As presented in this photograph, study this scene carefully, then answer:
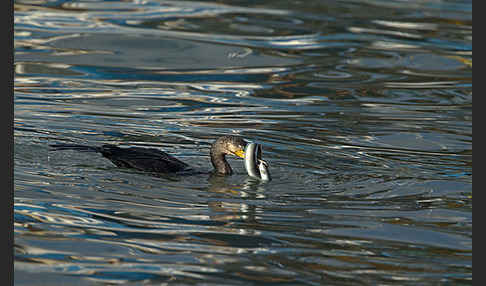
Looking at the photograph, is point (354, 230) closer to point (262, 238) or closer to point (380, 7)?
point (262, 238)

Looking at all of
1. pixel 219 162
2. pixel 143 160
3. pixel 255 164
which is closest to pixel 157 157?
pixel 143 160

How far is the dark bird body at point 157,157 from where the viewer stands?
915 cm

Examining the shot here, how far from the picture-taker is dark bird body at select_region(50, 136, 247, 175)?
9.15m

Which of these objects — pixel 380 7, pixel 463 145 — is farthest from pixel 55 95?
pixel 380 7

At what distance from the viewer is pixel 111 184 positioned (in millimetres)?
8766

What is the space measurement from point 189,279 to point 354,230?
5.75 ft

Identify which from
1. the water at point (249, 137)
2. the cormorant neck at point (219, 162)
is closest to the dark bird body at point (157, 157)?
the cormorant neck at point (219, 162)

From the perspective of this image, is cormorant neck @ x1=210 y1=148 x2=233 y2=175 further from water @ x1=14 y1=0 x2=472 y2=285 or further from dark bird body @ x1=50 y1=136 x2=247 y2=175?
water @ x1=14 y1=0 x2=472 y2=285

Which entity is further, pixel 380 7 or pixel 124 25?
pixel 380 7

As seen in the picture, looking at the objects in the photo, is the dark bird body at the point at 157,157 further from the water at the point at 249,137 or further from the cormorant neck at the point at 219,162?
the water at the point at 249,137

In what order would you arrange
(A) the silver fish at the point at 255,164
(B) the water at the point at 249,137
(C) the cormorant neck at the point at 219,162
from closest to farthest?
1. (B) the water at the point at 249,137
2. (A) the silver fish at the point at 255,164
3. (C) the cormorant neck at the point at 219,162

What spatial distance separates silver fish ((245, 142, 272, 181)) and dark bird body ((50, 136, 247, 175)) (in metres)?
0.16

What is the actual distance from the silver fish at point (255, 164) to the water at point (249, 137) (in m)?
0.12

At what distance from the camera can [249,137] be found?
1120cm
